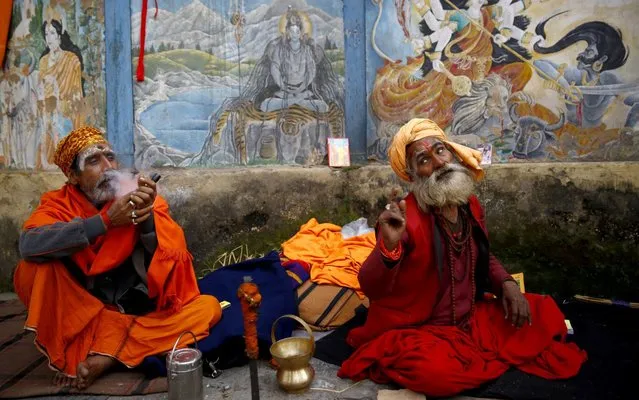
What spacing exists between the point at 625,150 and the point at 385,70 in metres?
2.36

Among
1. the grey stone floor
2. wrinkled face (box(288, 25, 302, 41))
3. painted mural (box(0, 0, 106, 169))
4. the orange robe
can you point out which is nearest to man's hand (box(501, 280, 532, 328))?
the grey stone floor

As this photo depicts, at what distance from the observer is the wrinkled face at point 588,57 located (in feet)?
14.4

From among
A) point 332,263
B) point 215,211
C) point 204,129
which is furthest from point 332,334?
point 204,129

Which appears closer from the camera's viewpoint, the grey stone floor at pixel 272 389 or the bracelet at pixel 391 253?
the bracelet at pixel 391 253

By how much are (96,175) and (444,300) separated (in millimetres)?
2339

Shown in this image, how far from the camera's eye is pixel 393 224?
2.59 meters

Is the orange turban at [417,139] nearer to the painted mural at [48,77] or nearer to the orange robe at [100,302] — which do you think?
the orange robe at [100,302]

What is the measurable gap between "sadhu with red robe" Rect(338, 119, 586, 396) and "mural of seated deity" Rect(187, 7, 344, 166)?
2.17m

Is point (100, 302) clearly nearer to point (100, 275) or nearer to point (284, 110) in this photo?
point (100, 275)

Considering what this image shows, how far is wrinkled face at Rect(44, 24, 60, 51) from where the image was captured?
4957mm

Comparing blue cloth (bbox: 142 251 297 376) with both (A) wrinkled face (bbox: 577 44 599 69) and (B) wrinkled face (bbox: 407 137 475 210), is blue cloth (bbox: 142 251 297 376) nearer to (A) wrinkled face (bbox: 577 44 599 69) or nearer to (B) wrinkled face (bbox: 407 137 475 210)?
(B) wrinkled face (bbox: 407 137 475 210)

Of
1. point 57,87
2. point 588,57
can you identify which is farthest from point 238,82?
point 588,57

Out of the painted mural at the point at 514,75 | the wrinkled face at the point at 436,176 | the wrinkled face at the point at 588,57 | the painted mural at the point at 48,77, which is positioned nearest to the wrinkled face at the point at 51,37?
the painted mural at the point at 48,77

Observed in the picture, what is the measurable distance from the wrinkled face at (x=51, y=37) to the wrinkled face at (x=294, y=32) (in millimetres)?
2370
